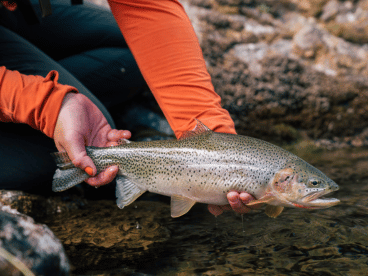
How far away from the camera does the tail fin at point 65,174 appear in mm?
2145

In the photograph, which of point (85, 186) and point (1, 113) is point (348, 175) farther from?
point (1, 113)

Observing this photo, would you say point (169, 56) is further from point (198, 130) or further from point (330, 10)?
point (330, 10)

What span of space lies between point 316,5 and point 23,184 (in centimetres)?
709

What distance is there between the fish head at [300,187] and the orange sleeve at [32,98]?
1481 millimetres

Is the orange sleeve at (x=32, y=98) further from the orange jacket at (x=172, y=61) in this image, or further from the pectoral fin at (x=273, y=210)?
the pectoral fin at (x=273, y=210)

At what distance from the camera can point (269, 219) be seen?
7.41ft

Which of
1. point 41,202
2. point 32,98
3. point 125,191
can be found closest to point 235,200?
point 125,191

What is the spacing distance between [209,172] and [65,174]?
960 mm

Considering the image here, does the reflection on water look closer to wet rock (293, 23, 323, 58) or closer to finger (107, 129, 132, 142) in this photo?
finger (107, 129, 132, 142)

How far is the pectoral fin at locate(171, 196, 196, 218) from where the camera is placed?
2.05 m

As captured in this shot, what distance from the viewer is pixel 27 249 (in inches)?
51.1

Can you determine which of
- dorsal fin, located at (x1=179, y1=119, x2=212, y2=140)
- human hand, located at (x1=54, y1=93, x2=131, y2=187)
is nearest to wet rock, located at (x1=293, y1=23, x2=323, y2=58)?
dorsal fin, located at (x1=179, y1=119, x2=212, y2=140)

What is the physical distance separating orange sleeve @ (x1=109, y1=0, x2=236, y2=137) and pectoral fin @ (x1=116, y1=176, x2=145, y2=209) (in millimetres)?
567

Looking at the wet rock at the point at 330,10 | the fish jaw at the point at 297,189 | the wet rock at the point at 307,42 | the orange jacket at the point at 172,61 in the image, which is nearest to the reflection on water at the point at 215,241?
the fish jaw at the point at 297,189
